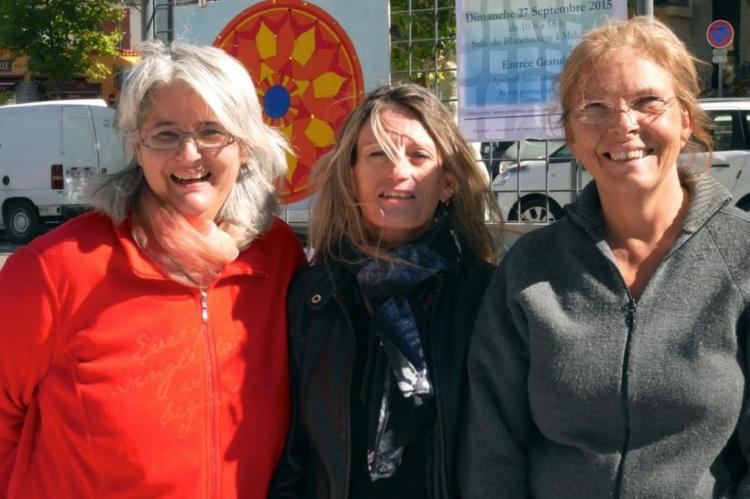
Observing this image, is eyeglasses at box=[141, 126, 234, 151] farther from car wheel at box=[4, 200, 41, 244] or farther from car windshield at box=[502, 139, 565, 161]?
car wheel at box=[4, 200, 41, 244]

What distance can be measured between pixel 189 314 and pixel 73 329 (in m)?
0.26

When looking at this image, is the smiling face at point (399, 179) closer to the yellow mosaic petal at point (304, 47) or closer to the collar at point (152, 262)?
the collar at point (152, 262)

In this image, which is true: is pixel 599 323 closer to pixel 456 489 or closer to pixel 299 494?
pixel 456 489

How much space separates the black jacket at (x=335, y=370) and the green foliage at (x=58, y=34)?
740 inches

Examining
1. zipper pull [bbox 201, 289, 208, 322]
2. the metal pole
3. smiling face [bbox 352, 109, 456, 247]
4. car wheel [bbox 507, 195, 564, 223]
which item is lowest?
zipper pull [bbox 201, 289, 208, 322]

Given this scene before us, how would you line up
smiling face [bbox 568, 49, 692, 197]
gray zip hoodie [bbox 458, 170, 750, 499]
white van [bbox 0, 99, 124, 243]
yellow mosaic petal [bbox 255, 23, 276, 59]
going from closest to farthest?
gray zip hoodie [bbox 458, 170, 750, 499] → smiling face [bbox 568, 49, 692, 197] → yellow mosaic petal [bbox 255, 23, 276, 59] → white van [bbox 0, 99, 124, 243]

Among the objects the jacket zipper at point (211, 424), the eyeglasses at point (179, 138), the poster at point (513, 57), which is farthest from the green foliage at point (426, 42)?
the jacket zipper at point (211, 424)

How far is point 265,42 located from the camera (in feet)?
13.4

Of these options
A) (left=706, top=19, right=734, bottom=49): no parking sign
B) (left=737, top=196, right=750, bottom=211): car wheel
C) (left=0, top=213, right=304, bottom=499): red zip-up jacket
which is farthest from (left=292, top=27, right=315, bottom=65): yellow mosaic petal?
(left=706, top=19, right=734, bottom=49): no parking sign

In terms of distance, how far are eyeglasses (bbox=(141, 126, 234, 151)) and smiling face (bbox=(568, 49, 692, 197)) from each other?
88 cm

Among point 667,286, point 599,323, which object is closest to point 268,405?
point 599,323

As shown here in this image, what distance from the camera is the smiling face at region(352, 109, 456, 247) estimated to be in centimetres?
247

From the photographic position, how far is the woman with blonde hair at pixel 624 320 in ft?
6.52

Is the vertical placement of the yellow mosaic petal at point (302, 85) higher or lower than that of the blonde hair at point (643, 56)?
higher
